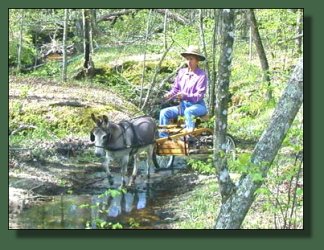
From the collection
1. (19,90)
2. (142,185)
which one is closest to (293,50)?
(142,185)

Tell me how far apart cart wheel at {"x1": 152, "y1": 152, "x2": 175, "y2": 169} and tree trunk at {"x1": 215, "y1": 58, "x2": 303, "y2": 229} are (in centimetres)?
76

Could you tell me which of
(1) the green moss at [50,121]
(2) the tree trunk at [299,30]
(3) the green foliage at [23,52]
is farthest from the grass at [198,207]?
(3) the green foliage at [23,52]

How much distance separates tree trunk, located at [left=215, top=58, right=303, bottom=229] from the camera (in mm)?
5074

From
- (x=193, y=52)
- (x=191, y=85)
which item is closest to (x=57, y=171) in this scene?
(x=191, y=85)

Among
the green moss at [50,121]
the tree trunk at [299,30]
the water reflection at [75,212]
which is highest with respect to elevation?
the tree trunk at [299,30]

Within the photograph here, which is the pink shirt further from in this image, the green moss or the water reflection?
the water reflection

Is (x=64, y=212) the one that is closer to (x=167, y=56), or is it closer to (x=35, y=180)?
(x=35, y=180)

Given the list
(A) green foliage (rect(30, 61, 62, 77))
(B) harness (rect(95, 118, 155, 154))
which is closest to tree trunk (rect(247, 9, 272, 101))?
(B) harness (rect(95, 118, 155, 154))

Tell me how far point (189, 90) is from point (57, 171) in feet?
4.00

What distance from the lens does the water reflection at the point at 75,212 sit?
18.1ft

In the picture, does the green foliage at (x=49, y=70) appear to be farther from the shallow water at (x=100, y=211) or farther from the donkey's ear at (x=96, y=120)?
the shallow water at (x=100, y=211)

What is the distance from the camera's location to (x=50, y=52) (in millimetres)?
5801

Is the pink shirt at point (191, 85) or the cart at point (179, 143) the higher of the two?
the pink shirt at point (191, 85)

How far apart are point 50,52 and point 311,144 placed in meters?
2.19
